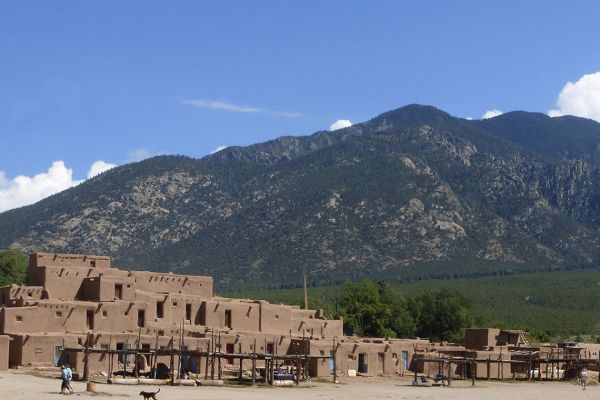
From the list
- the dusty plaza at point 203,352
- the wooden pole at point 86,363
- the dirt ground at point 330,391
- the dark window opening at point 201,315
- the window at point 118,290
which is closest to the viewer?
the dirt ground at point 330,391

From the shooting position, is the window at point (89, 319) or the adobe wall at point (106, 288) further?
the adobe wall at point (106, 288)

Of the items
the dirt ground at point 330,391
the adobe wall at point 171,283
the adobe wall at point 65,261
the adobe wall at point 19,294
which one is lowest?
the dirt ground at point 330,391

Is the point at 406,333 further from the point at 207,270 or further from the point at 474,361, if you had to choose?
the point at 207,270

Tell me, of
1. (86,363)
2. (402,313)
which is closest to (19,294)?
(86,363)

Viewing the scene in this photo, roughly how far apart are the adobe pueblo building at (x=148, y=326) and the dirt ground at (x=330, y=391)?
10.2 feet

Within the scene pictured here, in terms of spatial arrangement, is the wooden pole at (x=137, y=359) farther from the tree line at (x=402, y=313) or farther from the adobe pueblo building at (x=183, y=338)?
the tree line at (x=402, y=313)

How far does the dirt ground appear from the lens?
5556cm

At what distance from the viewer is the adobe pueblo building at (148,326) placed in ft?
221

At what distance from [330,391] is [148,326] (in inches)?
540

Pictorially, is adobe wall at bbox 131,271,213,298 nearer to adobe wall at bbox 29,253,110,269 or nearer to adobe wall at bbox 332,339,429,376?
adobe wall at bbox 29,253,110,269

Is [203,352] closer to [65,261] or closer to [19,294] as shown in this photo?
[19,294]

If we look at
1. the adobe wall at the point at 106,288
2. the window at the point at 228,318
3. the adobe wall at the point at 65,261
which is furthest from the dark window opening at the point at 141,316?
the window at the point at 228,318

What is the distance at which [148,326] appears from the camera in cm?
7394

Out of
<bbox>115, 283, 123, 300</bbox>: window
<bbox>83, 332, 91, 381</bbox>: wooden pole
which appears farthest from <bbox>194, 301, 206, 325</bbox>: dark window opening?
<bbox>83, 332, 91, 381</bbox>: wooden pole
